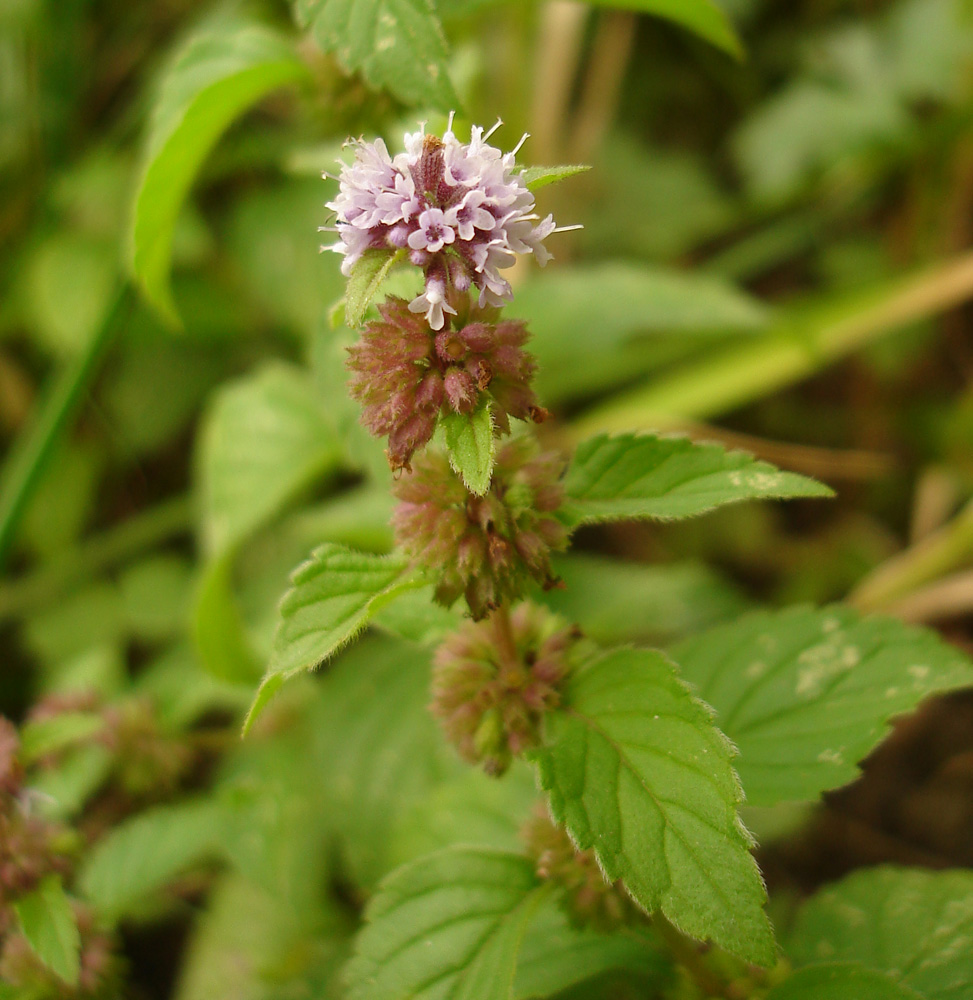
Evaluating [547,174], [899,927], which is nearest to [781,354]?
[899,927]

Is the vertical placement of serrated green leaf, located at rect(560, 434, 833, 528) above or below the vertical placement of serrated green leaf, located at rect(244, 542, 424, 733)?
above

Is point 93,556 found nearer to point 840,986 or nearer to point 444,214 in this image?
point 444,214

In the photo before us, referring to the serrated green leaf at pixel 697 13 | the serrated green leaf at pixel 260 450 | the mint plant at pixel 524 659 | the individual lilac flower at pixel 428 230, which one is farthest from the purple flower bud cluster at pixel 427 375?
the serrated green leaf at pixel 260 450

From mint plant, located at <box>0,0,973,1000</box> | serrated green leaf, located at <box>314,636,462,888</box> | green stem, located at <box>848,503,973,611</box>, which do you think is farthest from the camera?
green stem, located at <box>848,503,973,611</box>

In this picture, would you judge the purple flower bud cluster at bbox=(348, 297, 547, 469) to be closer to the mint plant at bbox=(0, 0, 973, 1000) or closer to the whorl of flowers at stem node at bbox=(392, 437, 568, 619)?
the mint plant at bbox=(0, 0, 973, 1000)

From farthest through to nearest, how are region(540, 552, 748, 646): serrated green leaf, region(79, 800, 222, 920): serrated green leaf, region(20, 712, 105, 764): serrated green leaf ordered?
region(540, 552, 748, 646): serrated green leaf
region(79, 800, 222, 920): serrated green leaf
region(20, 712, 105, 764): serrated green leaf

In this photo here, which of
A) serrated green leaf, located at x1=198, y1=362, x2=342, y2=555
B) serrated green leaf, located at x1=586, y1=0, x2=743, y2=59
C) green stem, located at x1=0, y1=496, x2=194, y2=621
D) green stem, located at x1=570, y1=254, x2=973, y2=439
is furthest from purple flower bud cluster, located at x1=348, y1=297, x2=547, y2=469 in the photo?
green stem, located at x1=0, y1=496, x2=194, y2=621

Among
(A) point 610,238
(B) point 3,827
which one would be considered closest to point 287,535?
(B) point 3,827
